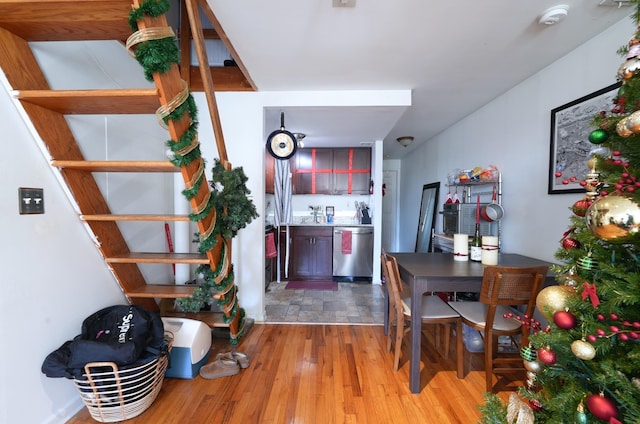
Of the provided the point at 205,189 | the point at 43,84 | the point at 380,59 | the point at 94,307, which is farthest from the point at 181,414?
the point at 380,59

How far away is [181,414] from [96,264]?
Result: 110cm

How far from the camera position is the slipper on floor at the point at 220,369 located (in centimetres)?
188

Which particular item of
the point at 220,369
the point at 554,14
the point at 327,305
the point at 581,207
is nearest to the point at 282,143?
the point at 327,305

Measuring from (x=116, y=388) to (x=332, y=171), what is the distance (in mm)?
3928

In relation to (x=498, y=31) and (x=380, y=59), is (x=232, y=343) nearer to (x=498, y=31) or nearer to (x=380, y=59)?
(x=380, y=59)

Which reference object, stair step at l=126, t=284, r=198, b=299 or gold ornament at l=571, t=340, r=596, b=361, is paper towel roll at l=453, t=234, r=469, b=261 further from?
stair step at l=126, t=284, r=198, b=299

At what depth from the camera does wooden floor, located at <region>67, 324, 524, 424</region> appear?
5.03 ft

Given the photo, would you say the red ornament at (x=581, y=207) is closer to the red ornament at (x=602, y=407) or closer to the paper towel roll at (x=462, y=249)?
the red ornament at (x=602, y=407)

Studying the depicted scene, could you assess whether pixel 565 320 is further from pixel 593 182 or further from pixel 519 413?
pixel 593 182

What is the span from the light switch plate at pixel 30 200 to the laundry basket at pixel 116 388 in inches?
33.3

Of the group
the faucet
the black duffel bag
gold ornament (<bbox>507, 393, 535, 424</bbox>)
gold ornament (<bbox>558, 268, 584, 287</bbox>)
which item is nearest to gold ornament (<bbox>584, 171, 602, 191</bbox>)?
gold ornament (<bbox>558, 268, 584, 287</bbox>)

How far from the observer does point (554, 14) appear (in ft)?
5.04

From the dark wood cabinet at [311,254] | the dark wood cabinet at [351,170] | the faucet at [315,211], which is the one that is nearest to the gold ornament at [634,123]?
the dark wood cabinet at [311,254]

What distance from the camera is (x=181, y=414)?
154 centimetres
